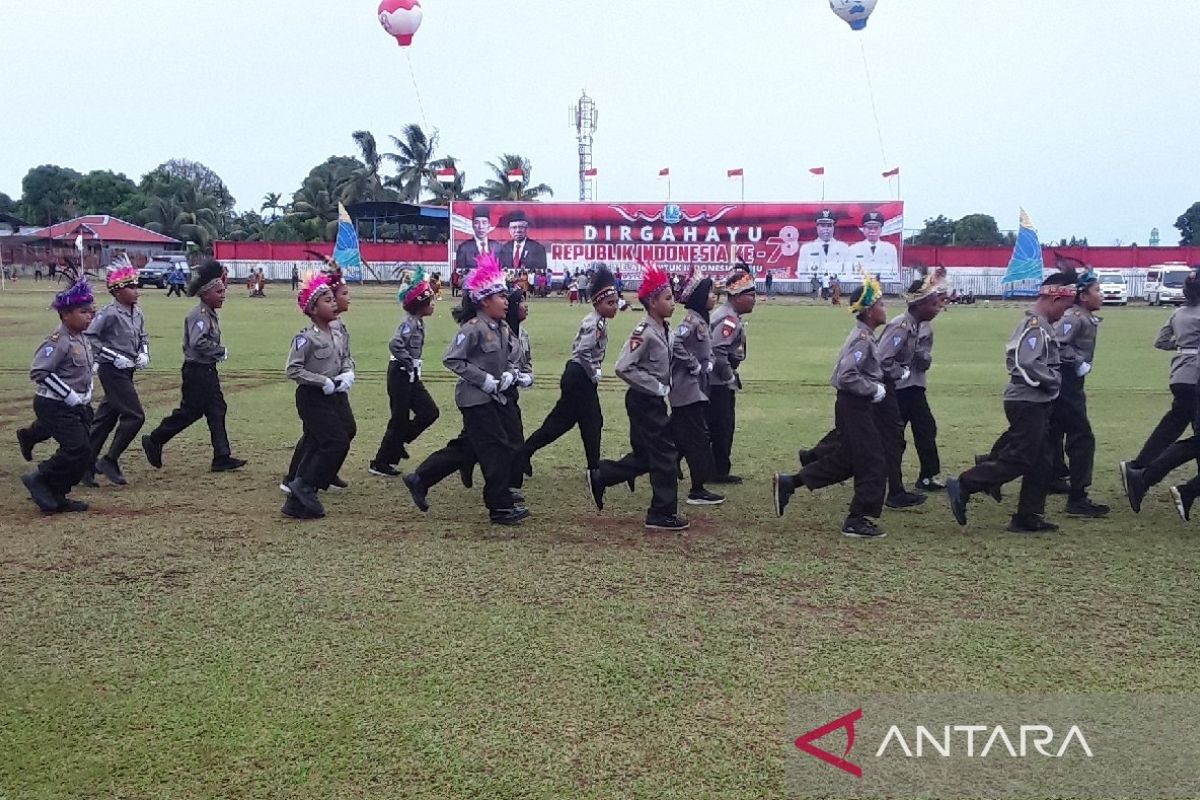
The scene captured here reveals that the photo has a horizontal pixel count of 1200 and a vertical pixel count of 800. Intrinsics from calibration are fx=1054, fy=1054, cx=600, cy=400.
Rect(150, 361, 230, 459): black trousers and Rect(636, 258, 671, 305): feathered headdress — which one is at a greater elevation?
Rect(636, 258, 671, 305): feathered headdress

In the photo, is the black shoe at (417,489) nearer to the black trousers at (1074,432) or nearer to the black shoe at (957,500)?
the black shoe at (957,500)

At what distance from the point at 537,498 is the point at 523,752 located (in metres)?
4.41

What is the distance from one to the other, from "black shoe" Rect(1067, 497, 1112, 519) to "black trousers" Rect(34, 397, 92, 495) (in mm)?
7017

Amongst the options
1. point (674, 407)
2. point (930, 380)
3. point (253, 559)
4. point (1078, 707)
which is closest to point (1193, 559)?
point (1078, 707)

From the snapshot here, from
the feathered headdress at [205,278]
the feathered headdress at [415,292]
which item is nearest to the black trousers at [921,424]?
the feathered headdress at [415,292]

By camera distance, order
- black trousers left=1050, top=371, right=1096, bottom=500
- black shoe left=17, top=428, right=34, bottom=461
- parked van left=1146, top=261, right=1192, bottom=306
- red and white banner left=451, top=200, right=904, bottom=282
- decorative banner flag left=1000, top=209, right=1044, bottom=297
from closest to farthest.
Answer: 1. black trousers left=1050, top=371, right=1096, bottom=500
2. black shoe left=17, top=428, right=34, bottom=461
3. decorative banner flag left=1000, top=209, right=1044, bottom=297
4. parked van left=1146, top=261, right=1192, bottom=306
5. red and white banner left=451, top=200, right=904, bottom=282

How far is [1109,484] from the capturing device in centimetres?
851

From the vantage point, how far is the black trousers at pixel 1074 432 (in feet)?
24.9

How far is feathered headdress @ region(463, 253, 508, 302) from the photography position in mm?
7508

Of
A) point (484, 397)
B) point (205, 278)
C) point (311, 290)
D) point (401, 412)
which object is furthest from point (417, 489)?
point (205, 278)

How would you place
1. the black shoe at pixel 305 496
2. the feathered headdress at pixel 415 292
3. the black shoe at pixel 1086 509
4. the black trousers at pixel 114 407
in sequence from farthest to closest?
the feathered headdress at pixel 415 292, the black trousers at pixel 114 407, the black shoe at pixel 1086 509, the black shoe at pixel 305 496

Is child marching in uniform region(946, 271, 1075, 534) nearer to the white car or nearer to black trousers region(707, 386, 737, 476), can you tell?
black trousers region(707, 386, 737, 476)

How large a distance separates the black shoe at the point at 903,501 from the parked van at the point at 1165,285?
37111 mm

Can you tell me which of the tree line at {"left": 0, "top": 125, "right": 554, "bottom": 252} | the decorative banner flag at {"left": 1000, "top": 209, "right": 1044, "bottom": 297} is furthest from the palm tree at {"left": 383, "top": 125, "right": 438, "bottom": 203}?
the decorative banner flag at {"left": 1000, "top": 209, "right": 1044, "bottom": 297}
